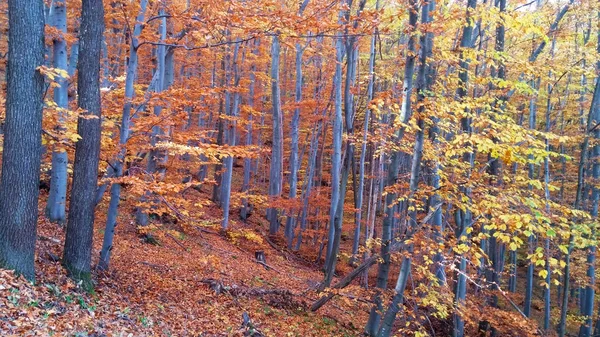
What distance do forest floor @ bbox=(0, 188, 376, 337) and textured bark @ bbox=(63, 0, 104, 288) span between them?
0.30 m

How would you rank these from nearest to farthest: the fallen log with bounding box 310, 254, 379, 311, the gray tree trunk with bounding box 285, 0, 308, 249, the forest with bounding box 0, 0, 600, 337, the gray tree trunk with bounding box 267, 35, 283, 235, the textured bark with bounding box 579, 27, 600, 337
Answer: the forest with bounding box 0, 0, 600, 337
the fallen log with bounding box 310, 254, 379, 311
the textured bark with bounding box 579, 27, 600, 337
the gray tree trunk with bounding box 267, 35, 283, 235
the gray tree trunk with bounding box 285, 0, 308, 249

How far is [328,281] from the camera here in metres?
10.8

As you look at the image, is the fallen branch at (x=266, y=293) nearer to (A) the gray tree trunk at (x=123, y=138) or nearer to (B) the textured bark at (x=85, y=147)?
(A) the gray tree trunk at (x=123, y=138)

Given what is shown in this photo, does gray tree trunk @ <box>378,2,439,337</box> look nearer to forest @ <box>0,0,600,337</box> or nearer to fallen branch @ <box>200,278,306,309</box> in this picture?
forest @ <box>0,0,600,337</box>

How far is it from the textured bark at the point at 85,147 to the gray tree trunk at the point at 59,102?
2989 millimetres

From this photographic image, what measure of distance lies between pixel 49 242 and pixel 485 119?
24.8 feet

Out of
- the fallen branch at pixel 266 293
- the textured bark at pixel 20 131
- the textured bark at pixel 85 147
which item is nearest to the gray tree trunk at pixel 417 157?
the fallen branch at pixel 266 293

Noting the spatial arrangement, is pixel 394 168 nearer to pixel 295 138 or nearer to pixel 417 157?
pixel 417 157

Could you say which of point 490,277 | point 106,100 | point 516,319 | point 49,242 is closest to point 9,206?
point 49,242

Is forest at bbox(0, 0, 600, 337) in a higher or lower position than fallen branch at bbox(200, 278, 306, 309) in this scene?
higher

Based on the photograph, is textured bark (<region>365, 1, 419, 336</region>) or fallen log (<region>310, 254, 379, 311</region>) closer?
textured bark (<region>365, 1, 419, 336</region>)

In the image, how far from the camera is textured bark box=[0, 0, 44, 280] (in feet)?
17.0

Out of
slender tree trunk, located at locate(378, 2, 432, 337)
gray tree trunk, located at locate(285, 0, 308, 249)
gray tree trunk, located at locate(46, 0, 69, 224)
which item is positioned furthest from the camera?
gray tree trunk, located at locate(285, 0, 308, 249)

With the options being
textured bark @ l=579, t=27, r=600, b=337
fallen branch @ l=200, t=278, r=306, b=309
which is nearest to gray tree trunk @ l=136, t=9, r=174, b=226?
fallen branch @ l=200, t=278, r=306, b=309
